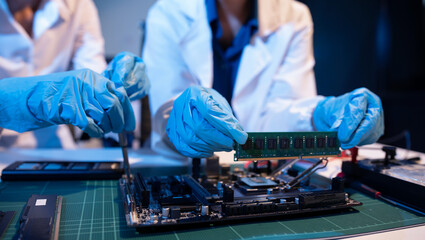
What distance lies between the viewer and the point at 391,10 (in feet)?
11.2

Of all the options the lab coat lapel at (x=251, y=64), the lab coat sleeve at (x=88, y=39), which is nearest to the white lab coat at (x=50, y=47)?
the lab coat sleeve at (x=88, y=39)

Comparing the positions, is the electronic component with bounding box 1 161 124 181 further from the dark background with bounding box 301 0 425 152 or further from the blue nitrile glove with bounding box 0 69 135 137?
the dark background with bounding box 301 0 425 152

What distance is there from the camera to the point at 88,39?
2.03 metres

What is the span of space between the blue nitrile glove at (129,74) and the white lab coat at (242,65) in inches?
15.9

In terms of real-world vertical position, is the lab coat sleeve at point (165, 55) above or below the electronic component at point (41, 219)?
above

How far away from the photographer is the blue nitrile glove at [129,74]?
1116 millimetres

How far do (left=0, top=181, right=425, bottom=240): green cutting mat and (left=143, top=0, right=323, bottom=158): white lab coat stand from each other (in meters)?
0.67

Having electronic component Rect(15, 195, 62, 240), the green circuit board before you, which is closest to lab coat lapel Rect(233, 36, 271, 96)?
the green circuit board

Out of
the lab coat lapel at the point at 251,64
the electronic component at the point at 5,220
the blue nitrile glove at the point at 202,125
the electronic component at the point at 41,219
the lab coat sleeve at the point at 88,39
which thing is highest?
the lab coat sleeve at the point at 88,39

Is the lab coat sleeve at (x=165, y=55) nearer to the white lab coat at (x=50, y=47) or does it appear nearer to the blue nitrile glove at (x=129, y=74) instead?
the white lab coat at (x=50, y=47)

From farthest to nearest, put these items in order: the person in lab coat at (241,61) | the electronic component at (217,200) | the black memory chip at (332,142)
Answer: the person in lab coat at (241,61)
the black memory chip at (332,142)
the electronic component at (217,200)

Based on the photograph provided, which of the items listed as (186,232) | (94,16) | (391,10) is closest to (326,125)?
(186,232)

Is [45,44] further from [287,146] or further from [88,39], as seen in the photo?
[287,146]

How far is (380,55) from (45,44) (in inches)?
129
